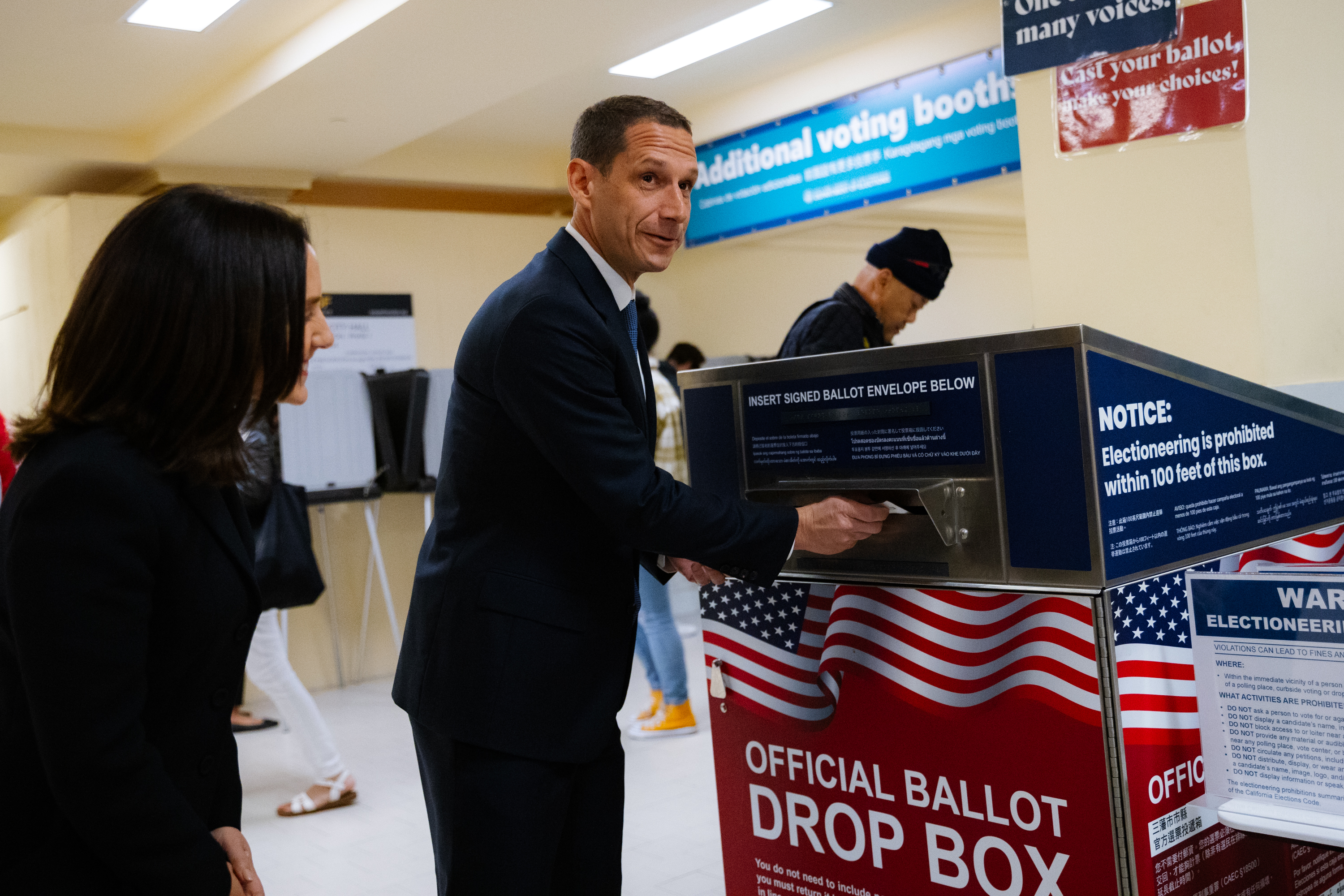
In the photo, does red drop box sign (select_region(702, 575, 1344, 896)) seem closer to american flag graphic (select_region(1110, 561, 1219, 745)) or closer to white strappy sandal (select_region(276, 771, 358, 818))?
american flag graphic (select_region(1110, 561, 1219, 745))

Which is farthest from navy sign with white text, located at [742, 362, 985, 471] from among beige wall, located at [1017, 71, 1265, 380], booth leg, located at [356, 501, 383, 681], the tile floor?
booth leg, located at [356, 501, 383, 681]

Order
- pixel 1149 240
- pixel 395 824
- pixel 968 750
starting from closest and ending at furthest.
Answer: pixel 968 750, pixel 1149 240, pixel 395 824

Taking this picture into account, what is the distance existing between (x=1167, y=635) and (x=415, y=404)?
15.2 feet

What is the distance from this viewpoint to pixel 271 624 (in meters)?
3.77

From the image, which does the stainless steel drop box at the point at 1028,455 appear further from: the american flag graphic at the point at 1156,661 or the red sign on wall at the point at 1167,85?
the red sign on wall at the point at 1167,85

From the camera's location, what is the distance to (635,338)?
176 cm

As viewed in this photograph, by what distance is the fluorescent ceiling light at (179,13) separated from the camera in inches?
169

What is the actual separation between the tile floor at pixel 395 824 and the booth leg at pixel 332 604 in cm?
110

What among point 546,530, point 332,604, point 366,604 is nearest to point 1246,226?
point 546,530

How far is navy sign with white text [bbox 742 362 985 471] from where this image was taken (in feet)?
5.06

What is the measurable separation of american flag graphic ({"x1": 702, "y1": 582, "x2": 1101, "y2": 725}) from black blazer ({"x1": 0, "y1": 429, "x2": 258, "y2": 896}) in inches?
35.8

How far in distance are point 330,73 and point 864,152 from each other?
234 cm

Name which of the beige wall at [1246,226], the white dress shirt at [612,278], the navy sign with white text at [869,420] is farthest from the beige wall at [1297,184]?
the white dress shirt at [612,278]

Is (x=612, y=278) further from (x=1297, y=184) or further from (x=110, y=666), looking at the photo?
(x=1297, y=184)
